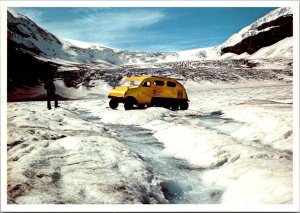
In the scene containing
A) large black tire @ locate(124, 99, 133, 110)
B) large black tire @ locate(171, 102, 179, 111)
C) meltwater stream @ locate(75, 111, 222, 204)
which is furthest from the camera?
large black tire @ locate(171, 102, 179, 111)

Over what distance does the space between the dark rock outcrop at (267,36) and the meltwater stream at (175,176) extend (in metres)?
81.5

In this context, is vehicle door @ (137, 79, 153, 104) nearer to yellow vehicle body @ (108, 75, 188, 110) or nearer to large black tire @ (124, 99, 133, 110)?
yellow vehicle body @ (108, 75, 188, 110)

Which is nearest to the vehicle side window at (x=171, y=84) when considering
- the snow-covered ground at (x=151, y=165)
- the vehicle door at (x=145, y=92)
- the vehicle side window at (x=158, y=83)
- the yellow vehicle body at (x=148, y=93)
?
the yellow vehicle body at (x=148, y=93)

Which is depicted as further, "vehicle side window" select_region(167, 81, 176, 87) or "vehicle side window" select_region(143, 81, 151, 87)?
"vehicle side window" select_region(167, 81, 176, 87)

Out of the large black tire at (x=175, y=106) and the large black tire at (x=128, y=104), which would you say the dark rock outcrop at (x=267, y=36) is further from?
the large black tire at (x=128, y=104)

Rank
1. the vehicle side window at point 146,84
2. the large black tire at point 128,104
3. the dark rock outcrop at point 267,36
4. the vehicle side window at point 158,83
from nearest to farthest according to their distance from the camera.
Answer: the large black tire at point 128,104
the vehicle side window at point 146,84
the vehicle side window at point 158,83
the dark rock outcrop at point 267,36

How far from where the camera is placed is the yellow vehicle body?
1572 cm

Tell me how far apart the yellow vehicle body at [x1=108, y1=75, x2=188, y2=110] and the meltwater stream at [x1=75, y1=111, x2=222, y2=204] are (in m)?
6.46

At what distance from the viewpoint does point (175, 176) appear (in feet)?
21.3

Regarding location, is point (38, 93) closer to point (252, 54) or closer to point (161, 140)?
point (161, 140)


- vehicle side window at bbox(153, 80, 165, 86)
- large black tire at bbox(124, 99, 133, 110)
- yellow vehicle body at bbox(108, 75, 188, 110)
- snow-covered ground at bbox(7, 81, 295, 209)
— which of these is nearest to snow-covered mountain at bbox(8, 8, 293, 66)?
yellow vehicle body at bbox(108, 75, 188, 110)

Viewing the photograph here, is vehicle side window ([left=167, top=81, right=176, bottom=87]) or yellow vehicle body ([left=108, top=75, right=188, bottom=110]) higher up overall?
vehicle side window ([left=167, top=81, right=176, bottom=87])

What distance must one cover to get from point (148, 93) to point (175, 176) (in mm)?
9760

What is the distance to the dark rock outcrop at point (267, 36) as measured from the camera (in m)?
84.1
